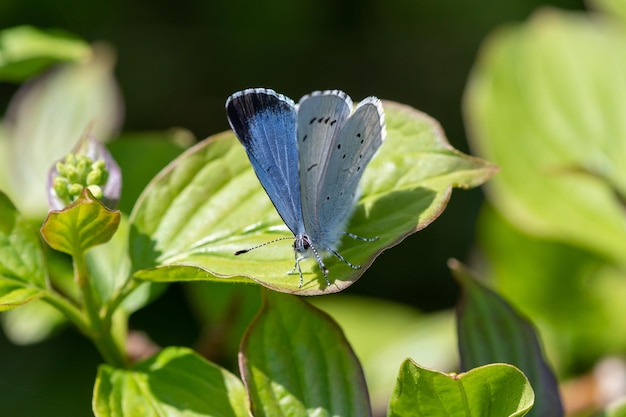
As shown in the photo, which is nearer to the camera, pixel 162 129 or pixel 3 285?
pixel 3 285

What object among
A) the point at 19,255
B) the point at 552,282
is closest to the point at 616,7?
the point at 552,282

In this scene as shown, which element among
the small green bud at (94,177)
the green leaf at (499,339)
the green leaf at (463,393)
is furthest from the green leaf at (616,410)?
the small green bud at (94,177)

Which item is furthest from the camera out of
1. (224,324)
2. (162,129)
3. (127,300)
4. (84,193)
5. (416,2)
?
(416,2)

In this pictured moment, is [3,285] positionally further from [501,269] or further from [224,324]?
[501,269]

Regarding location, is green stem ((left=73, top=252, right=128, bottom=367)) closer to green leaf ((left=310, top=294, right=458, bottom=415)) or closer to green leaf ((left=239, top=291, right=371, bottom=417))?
green leaf ((left=239, top=291, right=371, bottom=417))

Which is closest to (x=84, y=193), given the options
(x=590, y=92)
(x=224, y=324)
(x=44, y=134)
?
(x=224, y=324)

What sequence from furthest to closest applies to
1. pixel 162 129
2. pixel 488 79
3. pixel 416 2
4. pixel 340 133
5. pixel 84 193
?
pixel 416 2
pixel 162 129
pixel 488 79
pixel 340 133
pixel 84 193

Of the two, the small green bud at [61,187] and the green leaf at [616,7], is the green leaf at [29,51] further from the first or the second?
the green leaf at [616,7]
